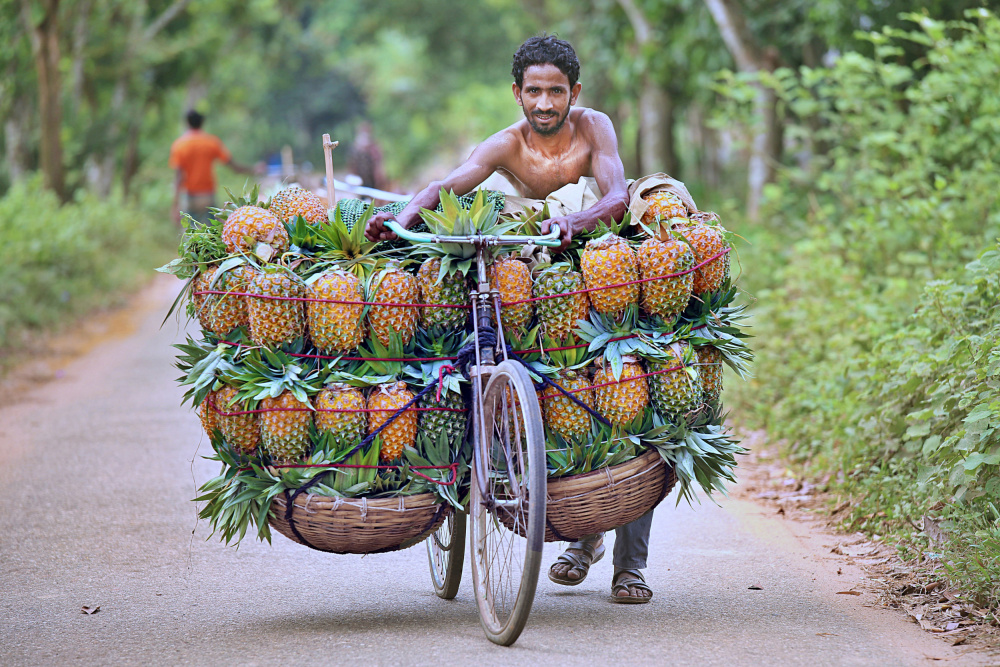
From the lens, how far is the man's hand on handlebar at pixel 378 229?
4324 millimetres

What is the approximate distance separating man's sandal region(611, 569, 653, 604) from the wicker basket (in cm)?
95

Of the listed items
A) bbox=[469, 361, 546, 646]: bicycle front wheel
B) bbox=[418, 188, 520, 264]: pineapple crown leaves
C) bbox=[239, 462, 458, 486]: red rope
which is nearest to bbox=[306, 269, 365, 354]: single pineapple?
bbox=[418, 188, 520, 264]: pineapple crown leaves

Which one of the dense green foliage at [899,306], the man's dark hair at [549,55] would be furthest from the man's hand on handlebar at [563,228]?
the dense green foliage at [899,306]

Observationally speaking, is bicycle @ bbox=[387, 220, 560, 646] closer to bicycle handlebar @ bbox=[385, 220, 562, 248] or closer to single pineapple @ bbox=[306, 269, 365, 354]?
bicycle handlebar @ bbox=[385, 220, 562, 248]

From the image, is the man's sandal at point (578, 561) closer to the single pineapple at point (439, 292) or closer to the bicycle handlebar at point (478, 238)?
the single pineapple at point (439, 292)

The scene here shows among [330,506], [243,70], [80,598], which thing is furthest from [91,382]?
[243,70]

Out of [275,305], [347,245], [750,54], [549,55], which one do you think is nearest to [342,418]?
[275,305]

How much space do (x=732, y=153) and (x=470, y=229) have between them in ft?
93.6

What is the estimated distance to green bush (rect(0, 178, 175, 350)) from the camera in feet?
39.5

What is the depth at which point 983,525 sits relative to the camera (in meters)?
4.63

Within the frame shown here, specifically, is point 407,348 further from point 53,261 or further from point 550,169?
point 53,261

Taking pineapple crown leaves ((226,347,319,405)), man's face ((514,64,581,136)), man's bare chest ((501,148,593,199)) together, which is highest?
man's face ((514,64,581,136))

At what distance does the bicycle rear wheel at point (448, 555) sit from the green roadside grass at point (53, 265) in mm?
7304

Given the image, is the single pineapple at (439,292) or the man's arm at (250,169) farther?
the man's arm at (250,169)
